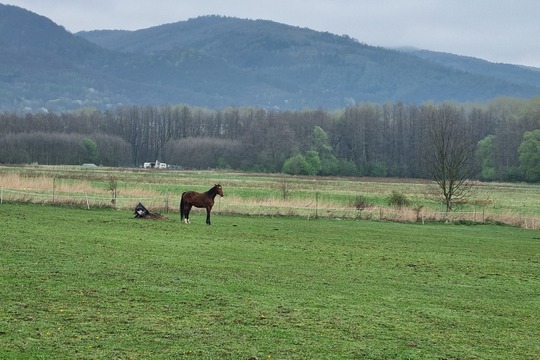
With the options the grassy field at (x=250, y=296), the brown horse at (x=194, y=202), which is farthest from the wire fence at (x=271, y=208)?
the grassy field at (x=250, y=296)

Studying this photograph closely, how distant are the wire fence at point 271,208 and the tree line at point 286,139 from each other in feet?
199

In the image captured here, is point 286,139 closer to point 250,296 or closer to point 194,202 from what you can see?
point 194,202

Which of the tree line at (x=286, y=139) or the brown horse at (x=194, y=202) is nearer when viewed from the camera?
the brown horse at (x=194, y=202)

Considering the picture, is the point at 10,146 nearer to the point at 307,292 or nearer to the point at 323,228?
the point at 323,228

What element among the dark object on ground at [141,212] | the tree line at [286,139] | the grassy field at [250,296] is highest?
the tree line at [286,139]

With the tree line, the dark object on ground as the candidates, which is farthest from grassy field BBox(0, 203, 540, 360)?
the tree line

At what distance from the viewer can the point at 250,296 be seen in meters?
16.0

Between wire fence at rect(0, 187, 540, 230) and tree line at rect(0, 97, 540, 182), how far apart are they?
6078cm

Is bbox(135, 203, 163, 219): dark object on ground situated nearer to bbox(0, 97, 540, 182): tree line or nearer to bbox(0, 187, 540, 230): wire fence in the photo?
bbox(0, 187, 540, 230): wire fence

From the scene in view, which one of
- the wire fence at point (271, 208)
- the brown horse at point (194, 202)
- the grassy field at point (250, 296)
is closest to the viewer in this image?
the grassy field at point (250, 296)

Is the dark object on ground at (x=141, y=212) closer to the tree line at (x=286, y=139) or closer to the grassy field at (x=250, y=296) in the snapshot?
the grassy field at (x=250, y=296)

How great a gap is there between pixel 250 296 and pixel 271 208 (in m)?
27.7

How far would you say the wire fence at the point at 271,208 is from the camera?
39.9 meters

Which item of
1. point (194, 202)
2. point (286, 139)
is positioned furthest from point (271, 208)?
point (286, 139)
